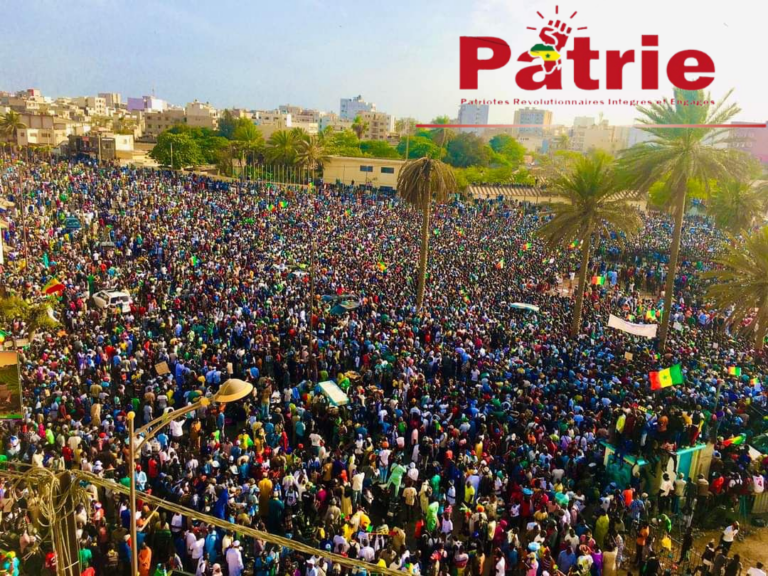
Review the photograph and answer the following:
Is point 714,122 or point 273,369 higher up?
point 714,122

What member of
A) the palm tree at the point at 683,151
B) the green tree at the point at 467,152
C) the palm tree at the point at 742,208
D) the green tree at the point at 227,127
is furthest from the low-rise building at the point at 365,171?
the green tree at the point at 227,127

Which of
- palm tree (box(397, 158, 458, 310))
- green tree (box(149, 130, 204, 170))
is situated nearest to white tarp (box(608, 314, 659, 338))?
palm tree (box(397, 158, 458, 310))

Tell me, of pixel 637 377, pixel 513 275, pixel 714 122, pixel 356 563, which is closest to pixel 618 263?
pixel 513 275

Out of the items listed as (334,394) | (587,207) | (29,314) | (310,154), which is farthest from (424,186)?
(310,154)

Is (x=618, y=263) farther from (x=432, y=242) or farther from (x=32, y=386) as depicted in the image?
(x=32, y=386)

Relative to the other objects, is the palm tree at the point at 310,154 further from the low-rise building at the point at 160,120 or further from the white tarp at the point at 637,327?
the low-rise building at the point at 160,120

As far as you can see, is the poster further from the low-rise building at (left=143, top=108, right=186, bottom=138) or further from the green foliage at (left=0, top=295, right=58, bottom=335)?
the low-rise building at (left=143, top=108, right=186, bottom=138)

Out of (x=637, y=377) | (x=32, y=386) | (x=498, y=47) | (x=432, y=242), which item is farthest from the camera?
(x=432, y=242)
